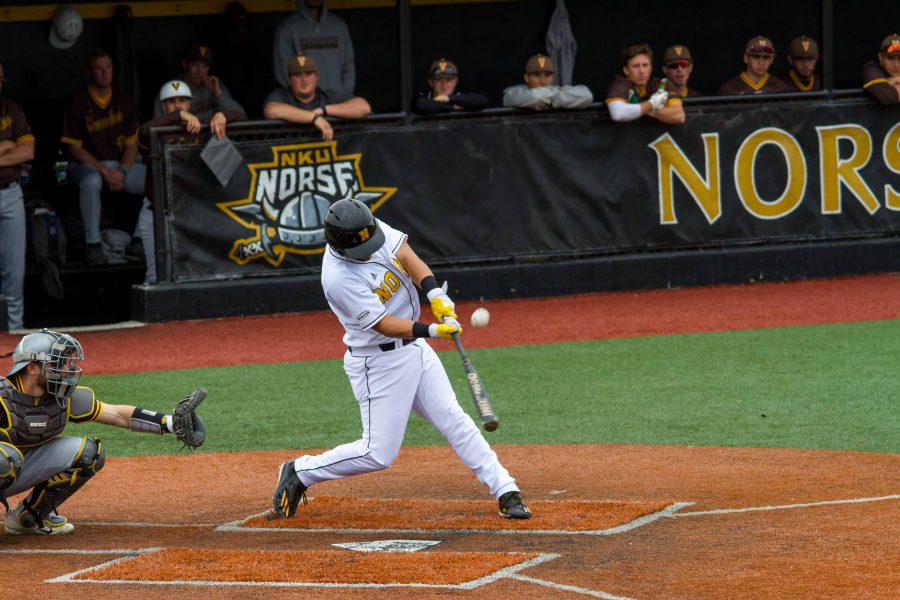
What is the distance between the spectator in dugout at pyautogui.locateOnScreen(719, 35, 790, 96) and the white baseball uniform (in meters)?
7.94

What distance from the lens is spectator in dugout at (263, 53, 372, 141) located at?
39.9 ft

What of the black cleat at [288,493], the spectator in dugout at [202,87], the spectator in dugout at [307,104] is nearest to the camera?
the black cleat at [288,493]

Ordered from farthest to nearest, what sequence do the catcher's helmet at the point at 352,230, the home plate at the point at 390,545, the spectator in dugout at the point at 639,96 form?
1. the spectator in dugout at the point at 639,96
2. the catcher's helmet at the point at 352,230
3. the home plate at the point at 390,545

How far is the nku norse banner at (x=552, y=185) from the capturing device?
40.7ft

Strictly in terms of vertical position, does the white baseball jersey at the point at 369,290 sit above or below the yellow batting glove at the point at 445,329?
above

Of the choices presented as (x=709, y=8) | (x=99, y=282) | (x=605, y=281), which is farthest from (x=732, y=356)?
(x=709, y=8)

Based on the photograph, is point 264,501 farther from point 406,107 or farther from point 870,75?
point 870,75

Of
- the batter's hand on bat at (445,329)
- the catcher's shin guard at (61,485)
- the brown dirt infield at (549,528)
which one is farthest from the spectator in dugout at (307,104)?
the batter's hand on bat at (445,329)

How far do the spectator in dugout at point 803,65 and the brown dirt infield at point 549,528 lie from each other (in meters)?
7.01

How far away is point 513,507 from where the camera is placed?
634cm

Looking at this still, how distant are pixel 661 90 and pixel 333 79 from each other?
2.92 m

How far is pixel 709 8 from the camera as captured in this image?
16.6 metres

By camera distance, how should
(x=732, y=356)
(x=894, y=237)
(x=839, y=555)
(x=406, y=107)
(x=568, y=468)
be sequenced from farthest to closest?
(x=894, y=237) → (x=406, y=107) → (x=732, y=356) → (x=568, y=468) → (x=839, y=555)

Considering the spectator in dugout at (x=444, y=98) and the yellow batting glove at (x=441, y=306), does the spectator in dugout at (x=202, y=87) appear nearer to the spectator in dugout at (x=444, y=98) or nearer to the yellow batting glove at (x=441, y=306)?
the spectator in dugout at (x=444, y=98)
